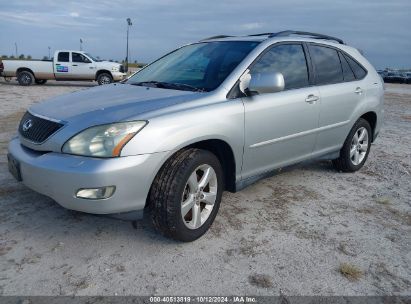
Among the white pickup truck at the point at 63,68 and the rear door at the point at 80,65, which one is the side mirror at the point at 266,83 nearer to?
the white pickup truck at the point at 63,68

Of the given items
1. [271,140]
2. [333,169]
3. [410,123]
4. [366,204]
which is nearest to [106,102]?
[271,140]

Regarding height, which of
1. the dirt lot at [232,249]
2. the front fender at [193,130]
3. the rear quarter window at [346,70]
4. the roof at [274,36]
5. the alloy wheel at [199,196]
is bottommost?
the dirt lot at [232,249]

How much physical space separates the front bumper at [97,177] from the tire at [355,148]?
3060mm

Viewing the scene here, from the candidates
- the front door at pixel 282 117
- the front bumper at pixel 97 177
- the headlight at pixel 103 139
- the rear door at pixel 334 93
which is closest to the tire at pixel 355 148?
the rear door at pixel 334 93

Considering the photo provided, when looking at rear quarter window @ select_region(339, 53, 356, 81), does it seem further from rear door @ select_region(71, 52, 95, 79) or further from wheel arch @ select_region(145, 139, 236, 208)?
rear door @ select_region(71, 52, 95, 79)

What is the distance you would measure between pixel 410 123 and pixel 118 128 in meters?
9.58

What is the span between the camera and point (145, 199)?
2791 millimetres

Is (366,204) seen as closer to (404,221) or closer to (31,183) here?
(404,221)

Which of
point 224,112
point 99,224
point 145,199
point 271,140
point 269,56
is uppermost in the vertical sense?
point 269,56

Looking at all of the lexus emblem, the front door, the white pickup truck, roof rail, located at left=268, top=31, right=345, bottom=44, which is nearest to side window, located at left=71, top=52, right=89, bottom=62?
the white pickup truck

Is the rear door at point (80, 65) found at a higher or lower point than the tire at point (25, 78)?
higher

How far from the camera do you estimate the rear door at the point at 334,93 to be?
14.2 ft

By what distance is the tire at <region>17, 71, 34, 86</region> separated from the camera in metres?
18.4

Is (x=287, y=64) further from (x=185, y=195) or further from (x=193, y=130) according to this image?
(x=185, y=195)
